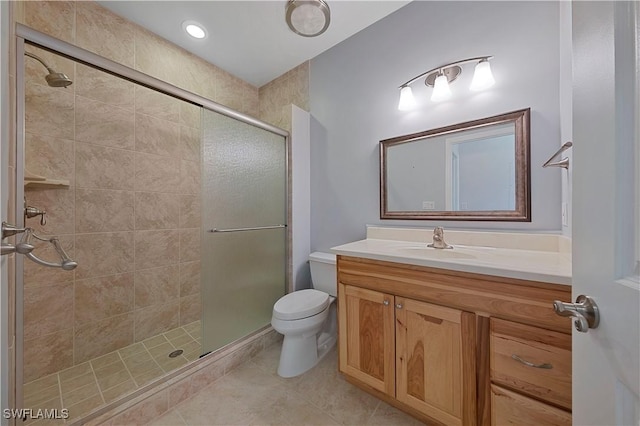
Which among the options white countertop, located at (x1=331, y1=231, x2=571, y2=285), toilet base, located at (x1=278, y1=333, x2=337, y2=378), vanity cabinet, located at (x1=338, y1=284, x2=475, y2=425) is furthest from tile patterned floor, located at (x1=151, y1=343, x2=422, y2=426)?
white countertop, located at (x1=331, y1=231, x2=571, y2=285)

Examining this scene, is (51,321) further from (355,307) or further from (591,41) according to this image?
(591,41)

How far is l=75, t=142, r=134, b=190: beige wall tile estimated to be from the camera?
1584 millimetres

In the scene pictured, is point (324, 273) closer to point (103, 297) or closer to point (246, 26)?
point (103, 297)

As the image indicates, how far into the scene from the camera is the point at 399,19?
1.67 metres

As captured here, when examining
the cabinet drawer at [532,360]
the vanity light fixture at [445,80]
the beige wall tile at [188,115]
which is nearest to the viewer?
the cabinet drawer at [532,360]

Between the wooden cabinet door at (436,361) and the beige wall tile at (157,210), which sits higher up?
the beige wall tile at (157,210)

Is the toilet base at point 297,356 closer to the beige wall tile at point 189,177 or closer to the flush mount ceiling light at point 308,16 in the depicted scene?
the beige wall tile at point 189,177

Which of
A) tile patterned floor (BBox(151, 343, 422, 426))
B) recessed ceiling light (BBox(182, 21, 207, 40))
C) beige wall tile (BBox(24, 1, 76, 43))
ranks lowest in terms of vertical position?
tile patterned floor (BBox(151, 343, 422, 426))

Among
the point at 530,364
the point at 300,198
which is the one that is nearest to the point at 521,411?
the point at 530,364

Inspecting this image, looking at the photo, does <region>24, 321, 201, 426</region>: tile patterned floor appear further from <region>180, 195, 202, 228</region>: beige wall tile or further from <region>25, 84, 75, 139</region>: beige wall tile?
<region>25, 84, 75, 139</region>: beige wall tile

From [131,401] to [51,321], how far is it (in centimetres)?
83

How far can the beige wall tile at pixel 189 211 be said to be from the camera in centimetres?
213

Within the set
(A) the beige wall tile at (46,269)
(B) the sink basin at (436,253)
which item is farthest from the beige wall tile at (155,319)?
(B) the sink basin at (436,253)

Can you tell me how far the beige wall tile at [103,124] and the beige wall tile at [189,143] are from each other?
368 millimetres
